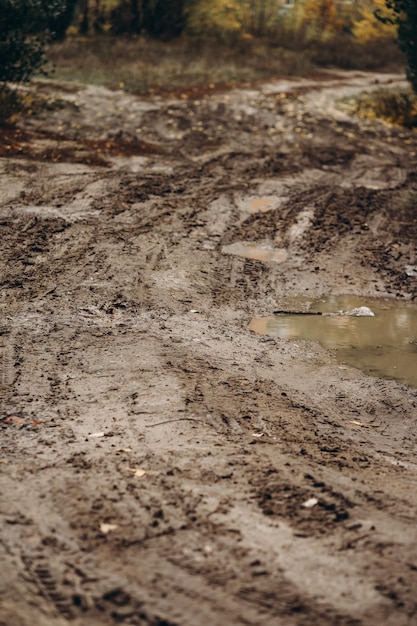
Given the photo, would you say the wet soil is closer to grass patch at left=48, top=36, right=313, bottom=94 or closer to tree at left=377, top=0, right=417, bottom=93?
tree at left=377, top=0, right=417, bottom=93

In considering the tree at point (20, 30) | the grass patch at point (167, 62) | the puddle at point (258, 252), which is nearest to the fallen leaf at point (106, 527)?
the puddle at point (258, 252)

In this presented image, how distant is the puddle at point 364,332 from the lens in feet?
28.1

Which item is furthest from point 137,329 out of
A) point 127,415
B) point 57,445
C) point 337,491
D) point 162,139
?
point 162,139

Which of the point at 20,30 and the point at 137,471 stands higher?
the point at 20,30

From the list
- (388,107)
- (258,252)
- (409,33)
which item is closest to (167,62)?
(388,107)

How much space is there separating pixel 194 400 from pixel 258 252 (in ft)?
16.3

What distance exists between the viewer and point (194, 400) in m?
7.07

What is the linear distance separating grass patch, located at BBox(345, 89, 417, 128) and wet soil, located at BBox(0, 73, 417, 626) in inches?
224

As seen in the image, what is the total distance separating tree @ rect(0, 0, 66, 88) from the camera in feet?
56.1

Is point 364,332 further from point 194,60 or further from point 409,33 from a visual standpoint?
point 194,60

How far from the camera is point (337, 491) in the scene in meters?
5.55

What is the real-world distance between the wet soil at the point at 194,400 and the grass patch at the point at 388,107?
224 inches

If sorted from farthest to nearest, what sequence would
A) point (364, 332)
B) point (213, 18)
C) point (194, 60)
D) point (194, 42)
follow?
1. point (213, 18)
2. point (194, 42)
3. point (194, 60)
4. point (364, 332)

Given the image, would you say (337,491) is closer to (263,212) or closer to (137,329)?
(137,329)
